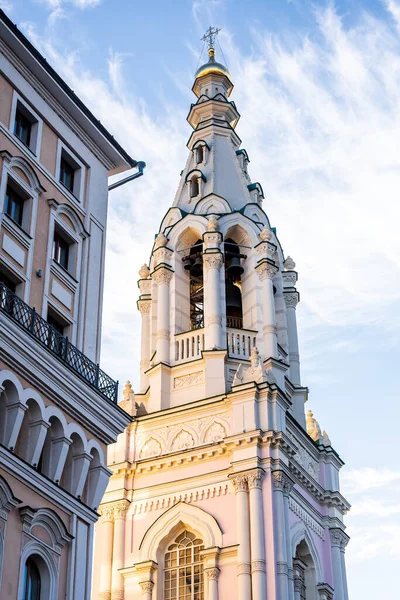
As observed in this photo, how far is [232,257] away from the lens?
44.3 metres

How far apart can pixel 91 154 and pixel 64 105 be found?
5.48 feet

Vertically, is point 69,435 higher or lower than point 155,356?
lower

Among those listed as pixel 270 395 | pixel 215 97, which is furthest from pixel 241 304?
pixel 215 97

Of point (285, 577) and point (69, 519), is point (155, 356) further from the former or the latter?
point (69, 519)

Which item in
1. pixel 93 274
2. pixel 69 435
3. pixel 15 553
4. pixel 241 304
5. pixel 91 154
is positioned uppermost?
pixel 241 304

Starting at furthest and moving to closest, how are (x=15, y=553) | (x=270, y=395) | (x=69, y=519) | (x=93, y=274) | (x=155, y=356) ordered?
1. (x=155, y=356)
2. (x=270, y=395)
3. (x=93, y=274)
4. (x=69, y=519)
5. (x=15, y=553)

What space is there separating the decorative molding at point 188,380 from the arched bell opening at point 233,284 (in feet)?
11.7

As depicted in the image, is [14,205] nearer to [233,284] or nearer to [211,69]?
[233,284]

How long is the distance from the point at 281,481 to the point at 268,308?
804cm

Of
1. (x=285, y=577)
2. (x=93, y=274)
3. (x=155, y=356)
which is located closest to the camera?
(x=93, y=274)

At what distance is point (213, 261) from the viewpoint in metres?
42.5

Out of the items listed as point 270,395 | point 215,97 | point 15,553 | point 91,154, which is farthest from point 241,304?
point 15,553

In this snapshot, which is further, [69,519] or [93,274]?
[93,274]

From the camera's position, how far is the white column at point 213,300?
4069cm
